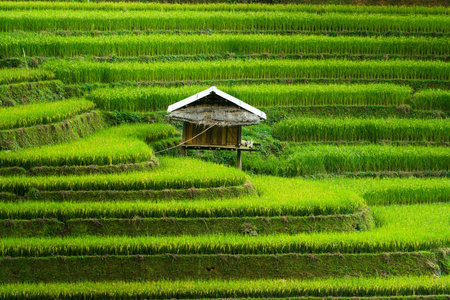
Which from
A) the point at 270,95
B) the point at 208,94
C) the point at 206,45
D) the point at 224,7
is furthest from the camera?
the point at 224,7

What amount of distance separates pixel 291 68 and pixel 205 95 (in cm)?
593

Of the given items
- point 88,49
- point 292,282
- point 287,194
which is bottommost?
point 292,282

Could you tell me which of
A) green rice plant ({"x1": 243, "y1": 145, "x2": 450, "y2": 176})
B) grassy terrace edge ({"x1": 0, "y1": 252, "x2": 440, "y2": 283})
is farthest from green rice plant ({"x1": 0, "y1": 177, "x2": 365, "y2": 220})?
green rice plant ({"x1": 243, "y1": 145, "x2": 450, "y2": 176})

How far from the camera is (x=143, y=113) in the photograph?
18.2 metres

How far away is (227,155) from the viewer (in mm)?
17344

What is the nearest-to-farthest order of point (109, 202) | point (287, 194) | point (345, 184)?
point (109, 202), point (287, 194), point (345, 184)

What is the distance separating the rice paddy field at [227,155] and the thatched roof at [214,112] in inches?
33.4

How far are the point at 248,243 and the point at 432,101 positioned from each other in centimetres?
1015

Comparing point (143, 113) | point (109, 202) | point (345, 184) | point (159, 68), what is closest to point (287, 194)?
point (345, 184)

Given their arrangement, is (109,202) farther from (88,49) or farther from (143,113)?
(88,49)

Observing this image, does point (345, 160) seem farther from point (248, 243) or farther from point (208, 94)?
point (248, 243)

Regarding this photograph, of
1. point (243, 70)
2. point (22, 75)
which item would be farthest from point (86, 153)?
point (243, 70)

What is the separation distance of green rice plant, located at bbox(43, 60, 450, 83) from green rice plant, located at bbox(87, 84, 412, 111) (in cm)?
66

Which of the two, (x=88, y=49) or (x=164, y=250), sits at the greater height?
(x=88, y=49)
